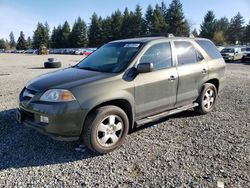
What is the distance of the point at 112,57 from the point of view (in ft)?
16.8

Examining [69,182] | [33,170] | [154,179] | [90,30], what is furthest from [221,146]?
[90,30]

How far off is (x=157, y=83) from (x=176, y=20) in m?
73.0

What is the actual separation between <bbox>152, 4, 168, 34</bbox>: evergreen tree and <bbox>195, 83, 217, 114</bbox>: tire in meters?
69.4

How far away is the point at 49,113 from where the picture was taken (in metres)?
3.90

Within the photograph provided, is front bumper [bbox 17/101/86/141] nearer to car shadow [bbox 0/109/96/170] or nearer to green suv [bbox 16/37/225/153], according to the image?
green suv [bbox 16/37/225/153]

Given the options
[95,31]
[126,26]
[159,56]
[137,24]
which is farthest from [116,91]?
[95,31]

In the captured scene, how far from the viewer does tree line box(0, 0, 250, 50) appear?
73.8 meters

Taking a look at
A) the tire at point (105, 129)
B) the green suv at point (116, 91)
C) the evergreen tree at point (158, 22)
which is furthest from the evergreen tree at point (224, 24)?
the tire at point (105, 129)

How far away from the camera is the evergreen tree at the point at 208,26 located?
72.6 metres

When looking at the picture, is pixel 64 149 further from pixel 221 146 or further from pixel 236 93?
pixel 236 93

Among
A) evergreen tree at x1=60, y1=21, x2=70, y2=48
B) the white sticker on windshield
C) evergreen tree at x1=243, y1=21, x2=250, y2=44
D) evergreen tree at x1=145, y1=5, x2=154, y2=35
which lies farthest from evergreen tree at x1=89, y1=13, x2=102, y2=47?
the white sticker on windshield

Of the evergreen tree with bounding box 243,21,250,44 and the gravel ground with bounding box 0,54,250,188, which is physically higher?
the evergreen tree with bounding box 243,21,250,44

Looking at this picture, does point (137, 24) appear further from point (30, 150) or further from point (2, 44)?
point (2, 44)

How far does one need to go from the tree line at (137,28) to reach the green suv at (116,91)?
62.3 meters
